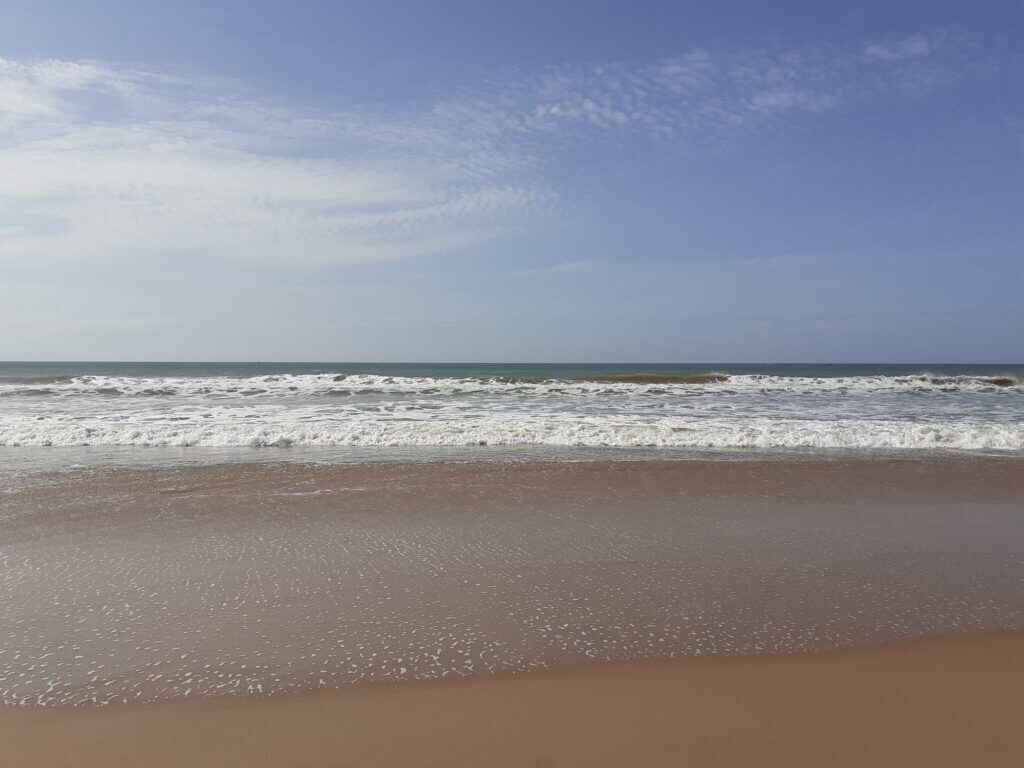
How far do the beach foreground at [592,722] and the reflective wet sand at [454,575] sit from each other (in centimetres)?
20

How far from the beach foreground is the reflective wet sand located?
0.20 metres

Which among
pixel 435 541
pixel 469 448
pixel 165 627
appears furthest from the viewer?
pixel 469 448

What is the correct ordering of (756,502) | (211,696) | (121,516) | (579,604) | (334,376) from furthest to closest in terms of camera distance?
(334,376), (756,502), (121,516), (579,604), (211,696)

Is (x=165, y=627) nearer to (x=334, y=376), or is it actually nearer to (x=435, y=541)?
(x=435, y=541)

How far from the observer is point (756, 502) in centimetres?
743

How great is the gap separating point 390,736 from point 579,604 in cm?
183

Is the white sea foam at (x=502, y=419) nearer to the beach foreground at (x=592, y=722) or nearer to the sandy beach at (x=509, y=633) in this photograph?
the sandy beach at (x=509, y=633)

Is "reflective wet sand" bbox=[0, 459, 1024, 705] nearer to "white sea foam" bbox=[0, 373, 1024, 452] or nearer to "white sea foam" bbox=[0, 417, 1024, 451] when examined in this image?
"white sea foam" bbox=[0, 417, 1024, 451]

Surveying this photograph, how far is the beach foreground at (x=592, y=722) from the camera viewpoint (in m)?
2.69

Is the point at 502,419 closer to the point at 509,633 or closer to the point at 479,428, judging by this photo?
the point at 479,428

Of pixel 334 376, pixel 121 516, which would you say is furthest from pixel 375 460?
pixel 334 376

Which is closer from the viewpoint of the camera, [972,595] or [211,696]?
[211,696]

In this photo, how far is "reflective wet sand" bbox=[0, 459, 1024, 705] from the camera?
3.59m

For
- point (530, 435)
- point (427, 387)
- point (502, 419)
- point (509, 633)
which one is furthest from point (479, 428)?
point (427, 387)
